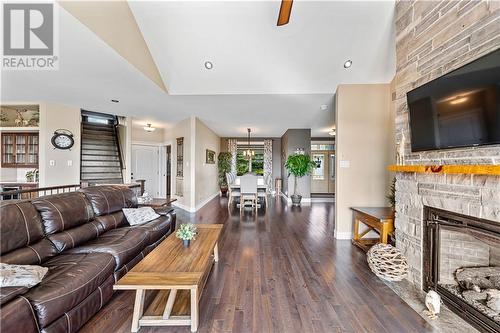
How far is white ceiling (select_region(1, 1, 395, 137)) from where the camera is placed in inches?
117

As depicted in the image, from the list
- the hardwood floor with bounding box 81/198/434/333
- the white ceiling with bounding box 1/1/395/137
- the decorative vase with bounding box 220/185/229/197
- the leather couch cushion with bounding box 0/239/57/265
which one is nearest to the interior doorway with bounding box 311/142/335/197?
the decorative vase with bounding box 220/185/229/197

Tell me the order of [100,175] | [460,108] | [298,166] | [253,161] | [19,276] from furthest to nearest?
[253,161] → [298,166] → [100,175] → [460,108] → [19,276]

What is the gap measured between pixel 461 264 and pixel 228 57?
158 inches

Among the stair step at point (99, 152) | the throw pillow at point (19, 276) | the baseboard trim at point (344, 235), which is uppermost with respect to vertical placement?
the stair step at point (99, 152)

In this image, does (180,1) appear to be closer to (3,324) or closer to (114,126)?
(3,324)

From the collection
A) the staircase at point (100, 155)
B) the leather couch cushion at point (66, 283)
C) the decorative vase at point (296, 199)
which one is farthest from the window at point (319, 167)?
the leather couch cushion at point (66, 283)

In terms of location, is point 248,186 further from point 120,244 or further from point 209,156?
point 120,244

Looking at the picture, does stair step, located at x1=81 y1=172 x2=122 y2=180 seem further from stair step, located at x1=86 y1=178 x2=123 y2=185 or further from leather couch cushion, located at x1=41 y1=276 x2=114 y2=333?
leather couch cushion, located at x1=41 y1=276 x2=114 y2=333

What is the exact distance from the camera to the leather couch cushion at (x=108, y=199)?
2.78m

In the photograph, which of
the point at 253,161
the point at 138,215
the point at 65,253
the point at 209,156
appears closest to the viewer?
the point at 65,253

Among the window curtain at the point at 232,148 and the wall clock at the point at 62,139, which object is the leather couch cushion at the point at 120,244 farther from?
the window curtain at the point at 232,148

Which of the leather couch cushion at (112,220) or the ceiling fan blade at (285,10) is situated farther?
the leather couch cushion at (112,220)

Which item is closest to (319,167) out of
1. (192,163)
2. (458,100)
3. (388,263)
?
(192,163)

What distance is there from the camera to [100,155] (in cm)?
590
